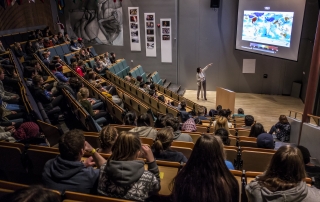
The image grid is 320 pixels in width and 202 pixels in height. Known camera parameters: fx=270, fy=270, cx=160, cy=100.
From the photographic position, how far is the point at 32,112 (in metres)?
4.18

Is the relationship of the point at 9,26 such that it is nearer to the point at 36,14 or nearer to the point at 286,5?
the point at 36,14

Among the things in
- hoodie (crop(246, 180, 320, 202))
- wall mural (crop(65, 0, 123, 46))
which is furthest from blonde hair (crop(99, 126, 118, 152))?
wall mural (crop(65, 0, 123, 46))

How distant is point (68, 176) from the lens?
78.2 inches

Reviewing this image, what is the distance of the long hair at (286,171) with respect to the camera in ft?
5.44

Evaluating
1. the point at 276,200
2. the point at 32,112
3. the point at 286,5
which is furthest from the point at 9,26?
the point at 276,200

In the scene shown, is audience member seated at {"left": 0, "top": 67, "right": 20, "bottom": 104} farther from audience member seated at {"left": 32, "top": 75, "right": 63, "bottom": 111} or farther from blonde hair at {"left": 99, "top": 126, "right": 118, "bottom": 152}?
blonde hair at {"left": 99, "top": 126, "right": 118, "bottom": 152}

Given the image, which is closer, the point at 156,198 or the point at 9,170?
the point at 156,198

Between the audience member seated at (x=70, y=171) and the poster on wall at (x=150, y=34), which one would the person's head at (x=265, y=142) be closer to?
the audience member seated at (x=70, y=171)

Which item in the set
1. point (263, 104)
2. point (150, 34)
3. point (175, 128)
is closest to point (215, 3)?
point (150, 34)

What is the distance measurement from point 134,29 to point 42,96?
22.5ft

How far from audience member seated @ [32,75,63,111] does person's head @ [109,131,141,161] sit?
3618 millimetres

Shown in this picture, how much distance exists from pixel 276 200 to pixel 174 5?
32.2 ft

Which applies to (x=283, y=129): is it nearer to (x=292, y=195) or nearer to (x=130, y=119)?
(x=130, y=119)

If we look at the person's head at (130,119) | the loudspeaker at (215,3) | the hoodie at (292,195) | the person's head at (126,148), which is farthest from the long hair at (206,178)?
the loudspeaker at (215,3)
